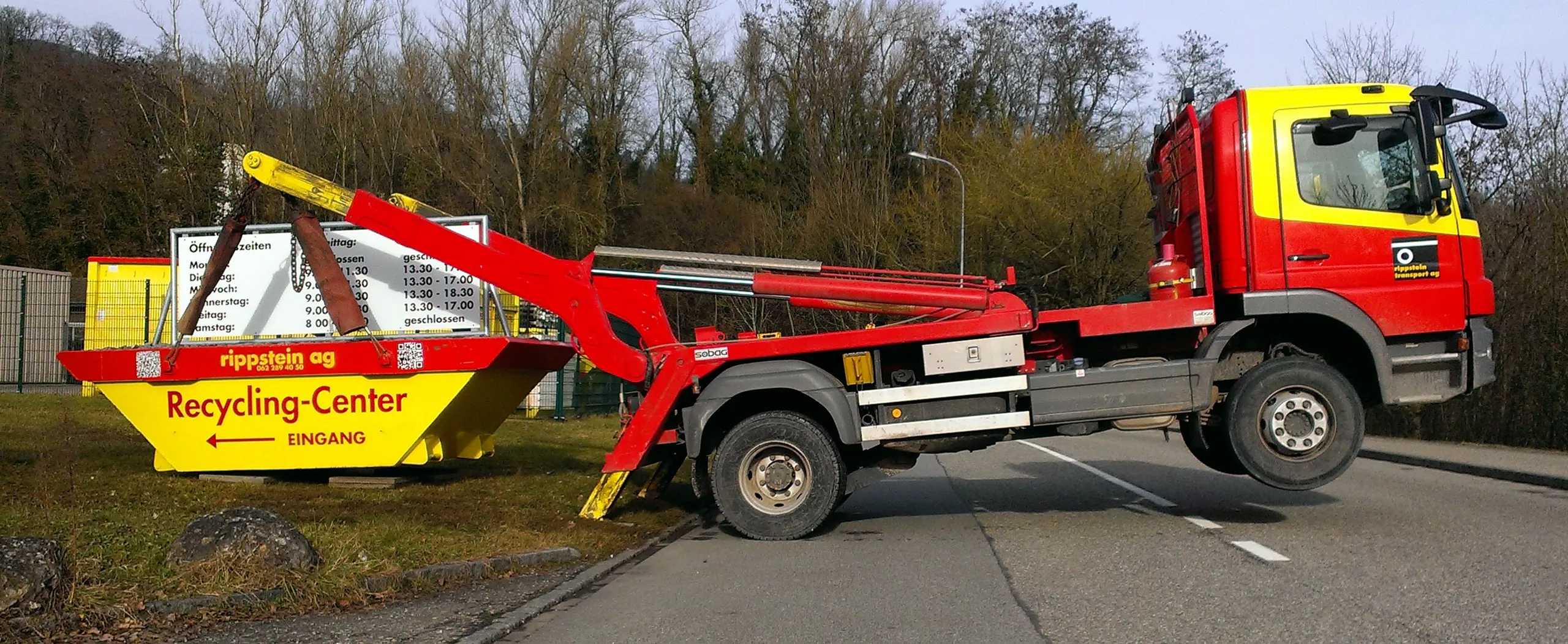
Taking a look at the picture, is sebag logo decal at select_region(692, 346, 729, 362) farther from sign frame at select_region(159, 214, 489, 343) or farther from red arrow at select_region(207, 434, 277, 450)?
red arrow at select_region(207, 434, 277, 450)

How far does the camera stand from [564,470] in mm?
13141

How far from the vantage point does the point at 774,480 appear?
895 centimetres

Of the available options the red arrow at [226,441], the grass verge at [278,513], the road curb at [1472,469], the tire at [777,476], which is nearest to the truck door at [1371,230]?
the tire at [777,476]

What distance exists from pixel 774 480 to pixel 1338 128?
4.83m

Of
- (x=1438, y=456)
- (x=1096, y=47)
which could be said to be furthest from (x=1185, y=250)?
(x=1096, y=47)

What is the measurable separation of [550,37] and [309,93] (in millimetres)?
7911

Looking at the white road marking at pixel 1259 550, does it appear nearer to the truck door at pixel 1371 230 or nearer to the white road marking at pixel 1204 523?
the white road marking at pixel 1204 523

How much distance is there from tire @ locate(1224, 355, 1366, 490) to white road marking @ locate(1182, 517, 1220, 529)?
1.83 feet

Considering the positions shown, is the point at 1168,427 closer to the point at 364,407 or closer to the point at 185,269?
the point at 364,407

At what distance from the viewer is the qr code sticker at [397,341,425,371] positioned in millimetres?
10469

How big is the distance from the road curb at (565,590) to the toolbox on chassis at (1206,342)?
2.28ft

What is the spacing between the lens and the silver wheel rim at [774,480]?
8922 mm

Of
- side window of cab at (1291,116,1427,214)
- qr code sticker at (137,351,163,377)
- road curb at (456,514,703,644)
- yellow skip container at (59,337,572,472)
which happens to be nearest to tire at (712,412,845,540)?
Answer: road curb at (456,514,703,644)

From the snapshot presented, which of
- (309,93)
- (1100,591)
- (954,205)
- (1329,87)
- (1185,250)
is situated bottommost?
(1100,591)
